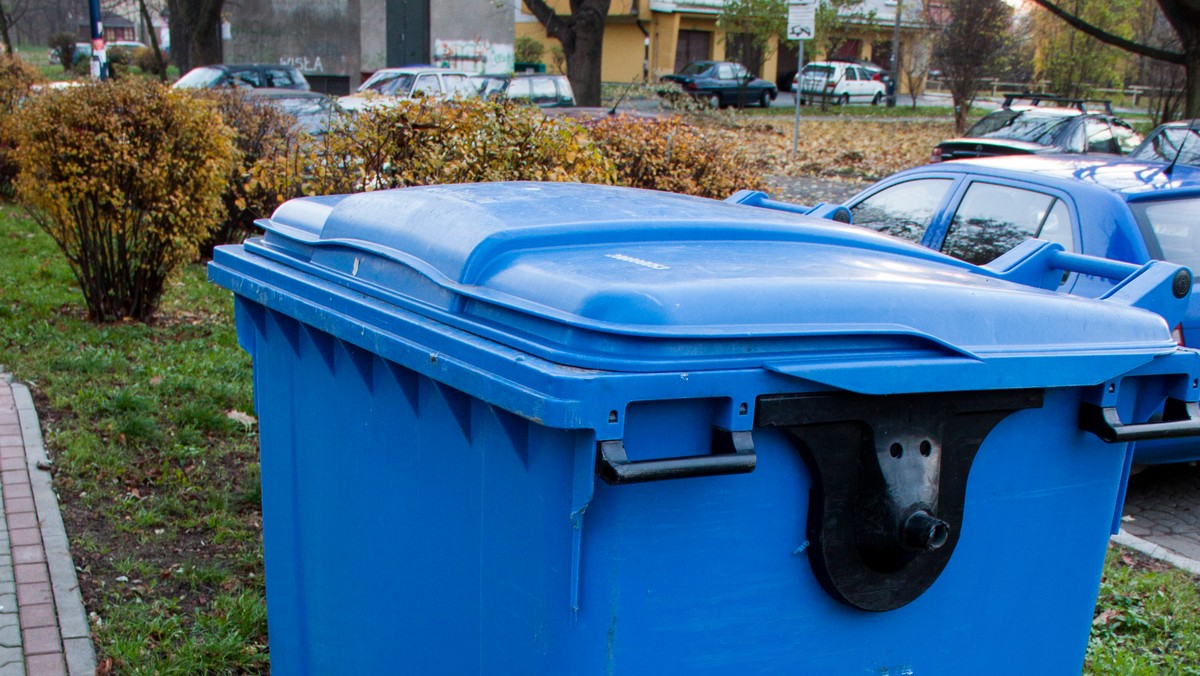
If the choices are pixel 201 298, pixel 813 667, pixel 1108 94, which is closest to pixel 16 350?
pixel 201 298

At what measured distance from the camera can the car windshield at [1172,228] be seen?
19.1ft

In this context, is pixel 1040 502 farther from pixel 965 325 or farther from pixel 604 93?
pixel 604 93

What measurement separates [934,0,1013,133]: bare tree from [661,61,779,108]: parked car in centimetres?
1012

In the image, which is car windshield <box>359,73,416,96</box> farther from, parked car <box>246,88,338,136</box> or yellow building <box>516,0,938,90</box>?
yellow building <box>516,0,938,90</box>

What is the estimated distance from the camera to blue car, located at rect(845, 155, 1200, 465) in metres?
5.71

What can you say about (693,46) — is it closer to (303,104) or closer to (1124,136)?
(1124,136)

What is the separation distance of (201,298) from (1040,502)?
26.4ft

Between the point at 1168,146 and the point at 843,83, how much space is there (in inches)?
1237

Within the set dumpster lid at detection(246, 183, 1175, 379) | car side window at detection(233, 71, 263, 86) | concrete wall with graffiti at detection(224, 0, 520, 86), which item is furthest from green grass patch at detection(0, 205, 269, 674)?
concrete wall with graffiti at detection(224, 0, 520, 86)

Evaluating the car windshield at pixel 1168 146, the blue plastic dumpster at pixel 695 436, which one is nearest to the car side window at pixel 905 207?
the blue plastic dumpster at pixel 695 436

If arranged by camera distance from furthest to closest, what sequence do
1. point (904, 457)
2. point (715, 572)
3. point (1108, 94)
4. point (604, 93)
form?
1. point (604, 93)
2. point (1108, 94)
3. point (904, 457)
4. point (715, 572)

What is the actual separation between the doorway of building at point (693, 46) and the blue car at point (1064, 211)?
45.3 meters

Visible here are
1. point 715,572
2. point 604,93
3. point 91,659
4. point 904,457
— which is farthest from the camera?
point 604,93

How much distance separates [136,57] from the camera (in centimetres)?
4588
